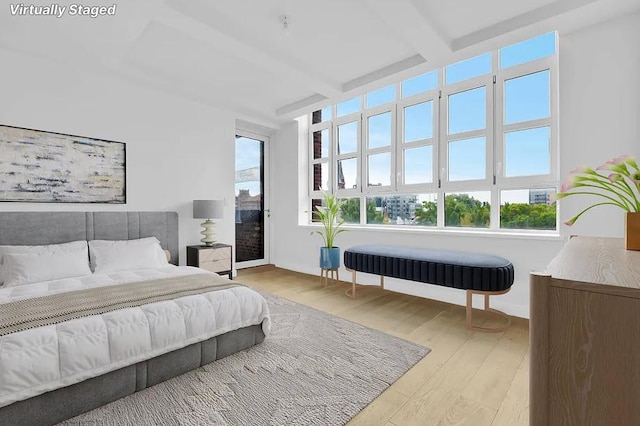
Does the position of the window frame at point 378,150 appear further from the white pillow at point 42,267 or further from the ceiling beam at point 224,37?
the white pillow at point 42,267

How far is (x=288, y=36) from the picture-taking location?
2979 mm

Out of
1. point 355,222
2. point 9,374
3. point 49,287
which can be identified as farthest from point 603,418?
point 355,222

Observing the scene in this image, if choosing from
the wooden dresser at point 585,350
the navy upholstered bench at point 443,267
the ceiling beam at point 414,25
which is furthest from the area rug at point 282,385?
the ceiling beam at point 414,25

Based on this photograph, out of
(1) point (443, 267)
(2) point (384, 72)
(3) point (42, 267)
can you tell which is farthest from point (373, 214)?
(3) point (42, 267)

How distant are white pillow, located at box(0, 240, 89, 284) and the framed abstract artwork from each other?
584 millimetres

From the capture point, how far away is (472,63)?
3596 mm

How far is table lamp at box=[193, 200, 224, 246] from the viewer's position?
410 cm

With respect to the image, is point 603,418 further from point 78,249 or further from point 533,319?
point 78,249

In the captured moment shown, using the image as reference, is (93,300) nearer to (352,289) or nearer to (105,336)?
(105,336)

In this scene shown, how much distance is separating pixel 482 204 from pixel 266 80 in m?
3.17

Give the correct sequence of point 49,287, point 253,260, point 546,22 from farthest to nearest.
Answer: point 253,260 < point 546,22 < point 49,287

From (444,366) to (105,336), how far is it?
220 centimetres

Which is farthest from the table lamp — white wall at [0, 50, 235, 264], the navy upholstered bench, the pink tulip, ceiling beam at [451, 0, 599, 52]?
the pink tulip

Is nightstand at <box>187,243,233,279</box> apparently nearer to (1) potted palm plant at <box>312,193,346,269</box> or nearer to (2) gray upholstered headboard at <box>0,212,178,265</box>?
(2) gray upholstered headboard at <box>0,212,178,265</box>
